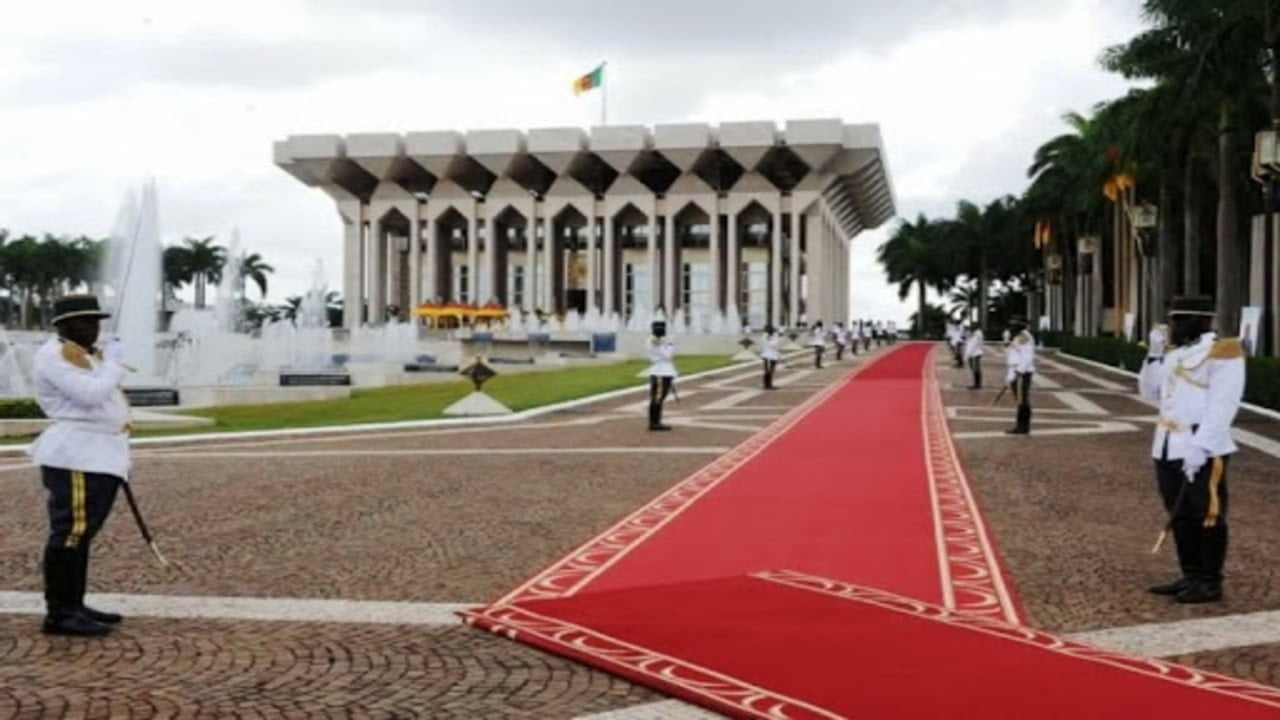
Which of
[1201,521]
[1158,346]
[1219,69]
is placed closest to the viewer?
[1201,521]

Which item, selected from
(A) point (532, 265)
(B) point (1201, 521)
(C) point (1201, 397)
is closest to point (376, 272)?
(A) point (532, 265)

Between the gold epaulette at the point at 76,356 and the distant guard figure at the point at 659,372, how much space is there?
1326 centimetres

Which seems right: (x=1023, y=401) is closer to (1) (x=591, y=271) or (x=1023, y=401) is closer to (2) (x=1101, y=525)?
(2) (x=1101, y=525)

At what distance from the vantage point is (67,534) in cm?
671

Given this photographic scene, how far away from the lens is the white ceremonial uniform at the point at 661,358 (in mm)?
20188

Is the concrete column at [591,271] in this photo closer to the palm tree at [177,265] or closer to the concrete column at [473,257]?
the concrete column at [473,257]

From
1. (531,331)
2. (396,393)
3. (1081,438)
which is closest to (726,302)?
(531,331)

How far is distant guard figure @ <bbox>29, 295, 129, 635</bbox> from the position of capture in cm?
670

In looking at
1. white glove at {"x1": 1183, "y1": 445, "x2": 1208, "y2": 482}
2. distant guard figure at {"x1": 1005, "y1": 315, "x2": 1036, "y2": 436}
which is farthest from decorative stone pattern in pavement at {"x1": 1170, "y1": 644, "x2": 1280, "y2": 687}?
distant guard figure at {"x1": 1005, "y1": 315, "x2": 1036, "y2": 436}

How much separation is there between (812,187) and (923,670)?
8076 centimetres

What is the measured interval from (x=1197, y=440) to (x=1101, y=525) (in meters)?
3.09

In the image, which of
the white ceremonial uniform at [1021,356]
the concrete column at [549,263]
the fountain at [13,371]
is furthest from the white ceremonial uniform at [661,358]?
the concrete column at [549,263]

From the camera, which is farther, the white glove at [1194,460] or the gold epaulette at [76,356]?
the white glove at [1194,460]

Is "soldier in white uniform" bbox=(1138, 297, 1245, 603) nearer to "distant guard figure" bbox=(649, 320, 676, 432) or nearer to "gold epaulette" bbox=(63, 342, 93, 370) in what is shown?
"gold epaulette" bbox=(63, 342, 93, 370)
